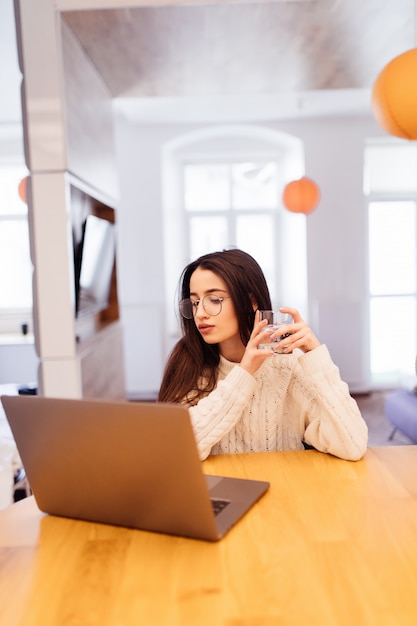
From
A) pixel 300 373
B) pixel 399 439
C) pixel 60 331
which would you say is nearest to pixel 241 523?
pixel 300 373

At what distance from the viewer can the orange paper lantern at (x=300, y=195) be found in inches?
187

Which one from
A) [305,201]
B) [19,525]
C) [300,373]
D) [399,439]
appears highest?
[305,201]

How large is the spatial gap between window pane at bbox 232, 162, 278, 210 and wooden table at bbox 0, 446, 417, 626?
18.9 ft

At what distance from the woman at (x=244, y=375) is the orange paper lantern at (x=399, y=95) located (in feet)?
3.12

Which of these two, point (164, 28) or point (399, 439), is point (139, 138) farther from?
point (399, 439)

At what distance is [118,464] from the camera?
98cm

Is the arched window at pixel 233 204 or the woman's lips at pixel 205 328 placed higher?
the arched window at pixel 233 204

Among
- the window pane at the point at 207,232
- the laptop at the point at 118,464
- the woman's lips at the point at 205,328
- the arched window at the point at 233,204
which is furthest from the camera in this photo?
the window pane at the point at 207,232

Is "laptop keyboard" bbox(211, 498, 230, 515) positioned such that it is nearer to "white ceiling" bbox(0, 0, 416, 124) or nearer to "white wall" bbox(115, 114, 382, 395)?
"white ceiling" bbox(0, 0, 416, 124)

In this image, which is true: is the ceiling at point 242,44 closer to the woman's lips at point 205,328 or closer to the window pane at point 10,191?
the woman's lips at point 205,328

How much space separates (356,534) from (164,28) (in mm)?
2723

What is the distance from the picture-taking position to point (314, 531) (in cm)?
102

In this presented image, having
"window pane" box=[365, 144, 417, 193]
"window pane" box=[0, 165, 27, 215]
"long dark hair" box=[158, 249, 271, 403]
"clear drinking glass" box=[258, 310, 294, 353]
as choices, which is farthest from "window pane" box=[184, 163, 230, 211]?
"clear drinking glass" box=[258, 310, 294, 353]

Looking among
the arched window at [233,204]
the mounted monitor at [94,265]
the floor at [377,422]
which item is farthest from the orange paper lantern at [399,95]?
the arched window at [233,204]
